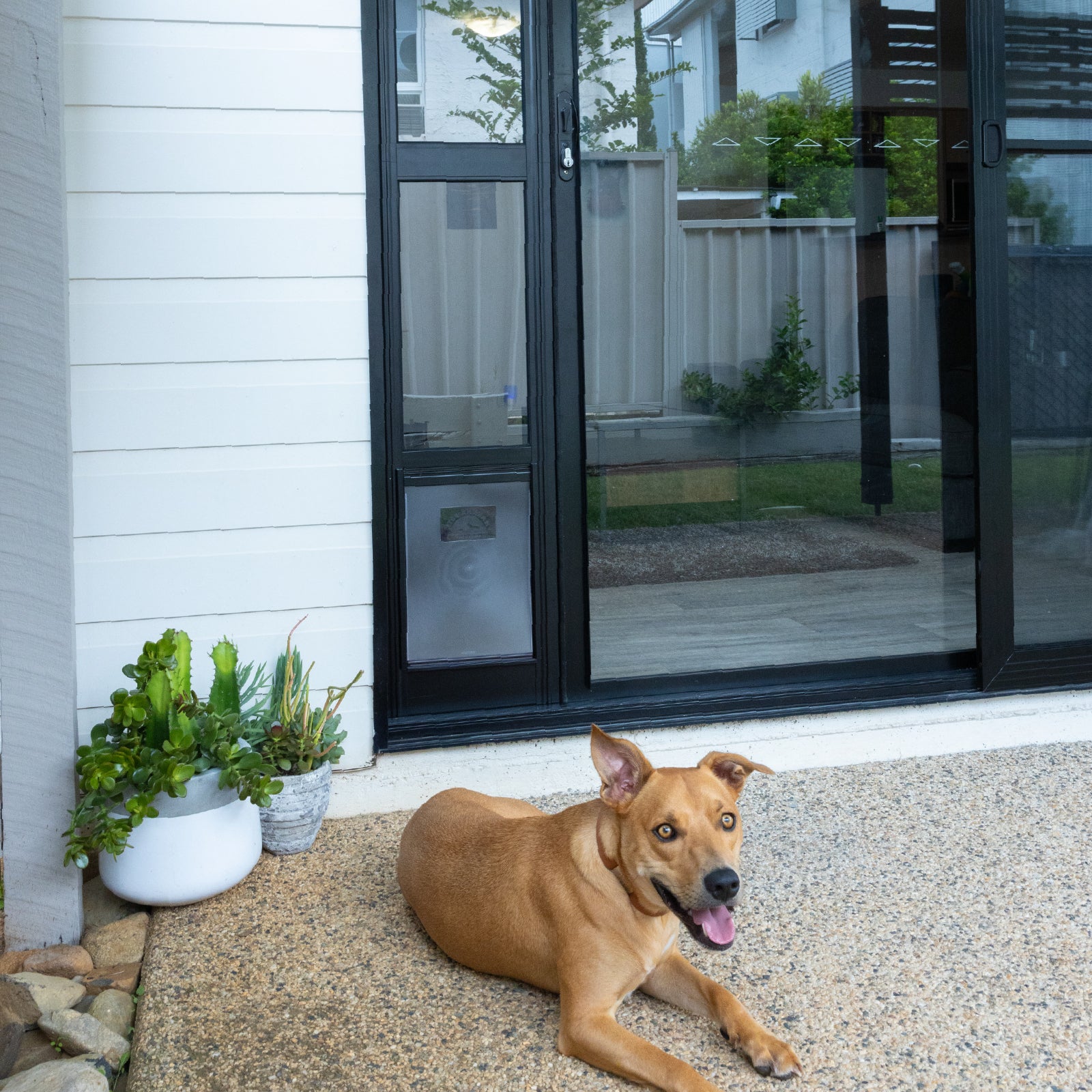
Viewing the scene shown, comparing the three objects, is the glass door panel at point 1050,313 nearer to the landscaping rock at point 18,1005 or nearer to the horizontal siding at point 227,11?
the horizontal siding at point 227,11

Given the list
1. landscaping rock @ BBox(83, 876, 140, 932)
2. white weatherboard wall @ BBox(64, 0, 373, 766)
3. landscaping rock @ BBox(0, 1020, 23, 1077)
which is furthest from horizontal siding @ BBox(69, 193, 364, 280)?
landscaping rock @ BBox(0, 1020, 23, 1077)

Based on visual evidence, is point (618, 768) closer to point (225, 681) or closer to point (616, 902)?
point (616, 902)

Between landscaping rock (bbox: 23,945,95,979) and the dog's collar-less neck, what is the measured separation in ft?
3.70

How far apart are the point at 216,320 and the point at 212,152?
398 mm

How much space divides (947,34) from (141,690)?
3115mm

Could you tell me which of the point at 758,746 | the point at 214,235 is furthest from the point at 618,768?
the point at 214,235

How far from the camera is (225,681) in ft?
9.11

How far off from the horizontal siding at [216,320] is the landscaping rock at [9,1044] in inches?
59.1

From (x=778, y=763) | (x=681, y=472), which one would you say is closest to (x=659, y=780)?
(x=778, y=763)

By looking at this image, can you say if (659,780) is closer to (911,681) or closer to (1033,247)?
(911,681)

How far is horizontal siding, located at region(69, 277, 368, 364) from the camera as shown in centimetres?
290

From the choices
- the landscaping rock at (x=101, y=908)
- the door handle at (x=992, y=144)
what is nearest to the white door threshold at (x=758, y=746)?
the landscaping rock at (x=101, y=908)

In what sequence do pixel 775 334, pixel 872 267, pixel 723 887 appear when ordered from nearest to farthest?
pixel 723 887 < pixel 872 267 < pixel 775 334

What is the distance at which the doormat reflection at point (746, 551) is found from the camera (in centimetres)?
416
